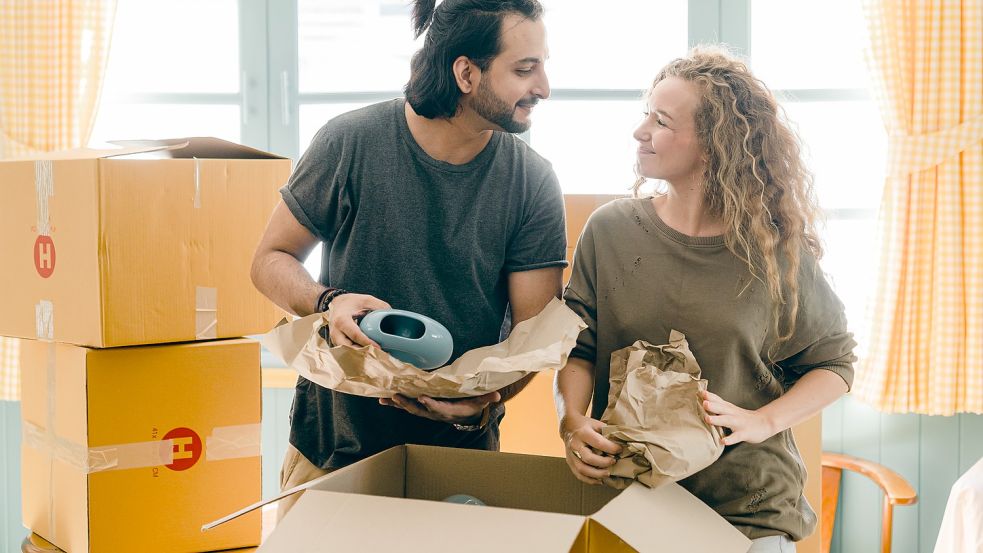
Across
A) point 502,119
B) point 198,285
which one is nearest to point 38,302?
point 198,285

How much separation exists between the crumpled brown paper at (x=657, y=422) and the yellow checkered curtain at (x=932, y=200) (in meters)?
1.76

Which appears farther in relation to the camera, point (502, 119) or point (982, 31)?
point (982, 31)

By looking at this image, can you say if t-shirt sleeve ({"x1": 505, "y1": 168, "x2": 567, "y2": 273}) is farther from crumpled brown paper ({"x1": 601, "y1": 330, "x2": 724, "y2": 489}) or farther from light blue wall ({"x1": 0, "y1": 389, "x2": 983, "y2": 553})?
light blue wall ({"x1": 0, "y1": 389, "x2": 983, "y2": 553})

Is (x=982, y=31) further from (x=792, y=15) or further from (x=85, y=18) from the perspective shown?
(x=85, y=18)

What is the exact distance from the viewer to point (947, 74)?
264cm

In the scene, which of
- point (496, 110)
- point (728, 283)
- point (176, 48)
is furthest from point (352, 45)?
point (728, 283)

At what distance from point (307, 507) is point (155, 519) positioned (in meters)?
0.78

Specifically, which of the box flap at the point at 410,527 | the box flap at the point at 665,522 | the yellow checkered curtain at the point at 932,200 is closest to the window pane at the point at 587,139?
the yellow checkered curtain at the point at 932,200

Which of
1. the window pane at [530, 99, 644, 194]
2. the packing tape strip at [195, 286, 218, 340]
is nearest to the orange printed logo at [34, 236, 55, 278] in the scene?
the packing tape strip at [195, 286, 218, 340]

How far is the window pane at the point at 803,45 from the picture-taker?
296cm

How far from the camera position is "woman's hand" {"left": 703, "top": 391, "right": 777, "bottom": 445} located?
3.68ft

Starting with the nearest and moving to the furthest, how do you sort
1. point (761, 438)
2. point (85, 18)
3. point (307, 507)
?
point (307, 507), point (761, 438), point (85, 18)

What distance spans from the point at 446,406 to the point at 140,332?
653mm

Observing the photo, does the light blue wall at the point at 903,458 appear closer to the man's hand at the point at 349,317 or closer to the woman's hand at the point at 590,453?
the woman's hand at the point at 590,453
